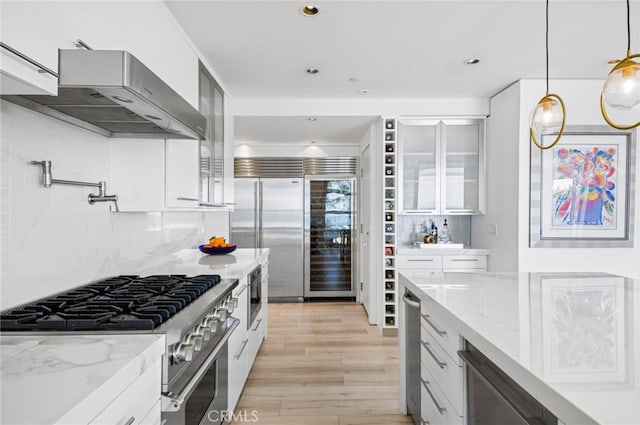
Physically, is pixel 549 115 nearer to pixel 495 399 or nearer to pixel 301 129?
pixel 495 399

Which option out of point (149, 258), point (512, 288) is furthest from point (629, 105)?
point (149, 258)

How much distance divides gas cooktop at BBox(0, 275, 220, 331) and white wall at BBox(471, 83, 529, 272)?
3074 millimetres

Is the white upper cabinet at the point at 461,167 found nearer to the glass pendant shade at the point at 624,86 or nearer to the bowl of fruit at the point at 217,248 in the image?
the bowl of fruit at the point at 217,248

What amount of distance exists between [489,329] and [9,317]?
1537 millimetres

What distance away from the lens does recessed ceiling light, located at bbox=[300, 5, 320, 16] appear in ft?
7.79

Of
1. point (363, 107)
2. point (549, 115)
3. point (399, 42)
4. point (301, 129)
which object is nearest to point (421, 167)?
point (363, 107)

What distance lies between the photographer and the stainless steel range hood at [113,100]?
49.8 inches

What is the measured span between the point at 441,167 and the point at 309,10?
265cm

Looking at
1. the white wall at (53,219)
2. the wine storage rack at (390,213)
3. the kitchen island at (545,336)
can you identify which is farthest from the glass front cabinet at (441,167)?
the white wall at (53,219)

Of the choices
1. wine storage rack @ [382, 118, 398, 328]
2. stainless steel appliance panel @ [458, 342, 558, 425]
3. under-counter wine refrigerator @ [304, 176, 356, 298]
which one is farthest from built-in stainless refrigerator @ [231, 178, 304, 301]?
stainless steel appliance panel @ [458, 342, 558, 425]

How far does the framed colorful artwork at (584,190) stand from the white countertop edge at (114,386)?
356 centimetres

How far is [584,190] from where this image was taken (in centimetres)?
368

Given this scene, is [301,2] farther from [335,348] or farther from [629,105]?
[335,348]

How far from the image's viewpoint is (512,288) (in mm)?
1931
